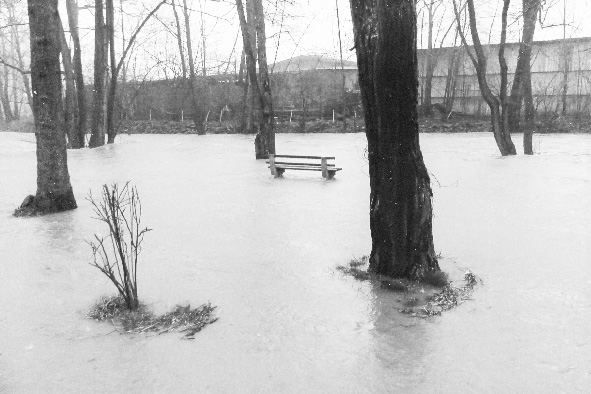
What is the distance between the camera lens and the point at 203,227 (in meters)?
8.59

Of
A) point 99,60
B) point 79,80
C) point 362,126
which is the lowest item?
point 362,126

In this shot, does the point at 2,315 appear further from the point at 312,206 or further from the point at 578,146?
the point at 578,146

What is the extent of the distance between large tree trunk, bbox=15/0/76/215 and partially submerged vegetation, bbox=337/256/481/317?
5.49 m

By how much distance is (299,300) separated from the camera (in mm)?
5707

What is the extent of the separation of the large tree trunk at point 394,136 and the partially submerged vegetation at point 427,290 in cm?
10

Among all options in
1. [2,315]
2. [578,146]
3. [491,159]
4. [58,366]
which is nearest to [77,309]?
[2,315]

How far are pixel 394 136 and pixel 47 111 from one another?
19.6 ft

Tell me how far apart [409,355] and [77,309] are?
10.0ft

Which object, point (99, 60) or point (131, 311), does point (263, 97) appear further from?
point (131, 311)

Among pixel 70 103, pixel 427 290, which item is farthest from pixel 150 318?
pixel 70 103

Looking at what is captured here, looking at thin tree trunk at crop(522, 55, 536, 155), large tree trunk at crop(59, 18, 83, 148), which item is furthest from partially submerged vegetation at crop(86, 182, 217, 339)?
large tree trunk at crop(59, 18, 83, 148)

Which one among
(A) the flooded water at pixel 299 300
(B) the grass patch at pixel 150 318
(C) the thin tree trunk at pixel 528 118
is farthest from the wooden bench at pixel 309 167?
(B) the grass patch at pixel 150 318

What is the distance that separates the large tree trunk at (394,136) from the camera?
A: 18.0ft

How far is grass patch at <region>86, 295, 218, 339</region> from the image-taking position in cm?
509
